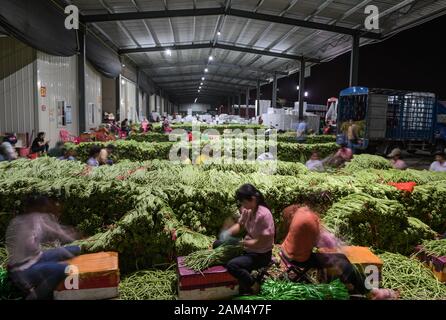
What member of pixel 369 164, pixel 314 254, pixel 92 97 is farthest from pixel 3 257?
pixel 92 97

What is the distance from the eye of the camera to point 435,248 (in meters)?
5.38

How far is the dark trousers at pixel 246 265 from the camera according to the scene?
4.22 meters

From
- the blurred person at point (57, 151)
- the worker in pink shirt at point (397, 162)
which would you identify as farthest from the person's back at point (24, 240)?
the worker in pink shirt at point (397, 162)

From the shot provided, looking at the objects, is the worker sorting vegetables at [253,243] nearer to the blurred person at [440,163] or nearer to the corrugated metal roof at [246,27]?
the blurred person at [440,163]

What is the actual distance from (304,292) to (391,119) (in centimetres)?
1557

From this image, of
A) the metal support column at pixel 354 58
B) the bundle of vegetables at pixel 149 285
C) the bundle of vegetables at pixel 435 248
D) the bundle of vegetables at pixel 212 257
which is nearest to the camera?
the bundle of vegetables at pixel 212 257

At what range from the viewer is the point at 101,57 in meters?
18.0

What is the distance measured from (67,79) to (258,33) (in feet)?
36.4

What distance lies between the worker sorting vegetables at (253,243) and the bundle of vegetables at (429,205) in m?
3.24

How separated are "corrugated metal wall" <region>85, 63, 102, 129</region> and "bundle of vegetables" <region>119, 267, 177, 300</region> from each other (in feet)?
46.3

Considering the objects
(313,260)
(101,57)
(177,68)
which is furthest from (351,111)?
(177,68)

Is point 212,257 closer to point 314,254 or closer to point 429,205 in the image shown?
point 314,254

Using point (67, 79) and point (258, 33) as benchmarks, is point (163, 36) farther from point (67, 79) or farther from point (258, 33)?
point (67, 79)
